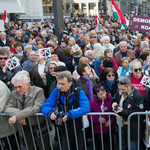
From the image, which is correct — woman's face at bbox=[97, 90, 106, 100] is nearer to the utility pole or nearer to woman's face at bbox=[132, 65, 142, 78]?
woman's face at bbox=[132, 65, 142, 78]

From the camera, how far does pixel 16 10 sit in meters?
19.1

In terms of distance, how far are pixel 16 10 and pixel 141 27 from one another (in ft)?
56.0

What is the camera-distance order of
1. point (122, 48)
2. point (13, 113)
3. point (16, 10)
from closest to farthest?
point (13, 113), point (122, 48), point (16, 10)

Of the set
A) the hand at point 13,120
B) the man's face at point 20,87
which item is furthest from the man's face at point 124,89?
the hand at point 13,120

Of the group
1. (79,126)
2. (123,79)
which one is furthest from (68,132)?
(123,79)

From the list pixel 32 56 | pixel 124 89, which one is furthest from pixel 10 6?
pixel 124 89

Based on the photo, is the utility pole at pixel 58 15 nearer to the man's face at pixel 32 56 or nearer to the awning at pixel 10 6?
the man's face at pixel 32 56

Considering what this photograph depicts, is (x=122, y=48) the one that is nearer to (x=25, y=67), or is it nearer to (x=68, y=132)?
(x=25, y=67)

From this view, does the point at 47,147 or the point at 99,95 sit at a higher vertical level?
the point at 99,95

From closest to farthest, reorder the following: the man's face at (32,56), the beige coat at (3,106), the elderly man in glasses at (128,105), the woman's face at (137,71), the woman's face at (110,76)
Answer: the elderly man in glasses at (128,105) → the beige coat at (3,106) → the woman's face at (137,71) → the woman's face at (110,76) → the man's face at (32,56)

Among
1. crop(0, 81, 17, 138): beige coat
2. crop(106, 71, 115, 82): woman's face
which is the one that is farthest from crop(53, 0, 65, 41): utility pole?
crop(0, 81, 17, 138): beige coat

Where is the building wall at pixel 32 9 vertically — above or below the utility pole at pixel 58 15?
above

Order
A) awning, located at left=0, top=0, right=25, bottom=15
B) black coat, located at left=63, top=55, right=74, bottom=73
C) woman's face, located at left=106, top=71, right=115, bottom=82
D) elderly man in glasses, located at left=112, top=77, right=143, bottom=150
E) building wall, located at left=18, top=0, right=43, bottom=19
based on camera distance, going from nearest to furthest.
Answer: elderly man in glasses, located at left=112, top=77, right=143, bottom=150 → woman's face, located at left=106, top=71, right=115, bottom=82 → black coat, located at left=63, top=55, right=74, bottom=73 → awning, located at left=0, top=0, right=25, bottom=15 → building wall, located at left=18, top=0, right=43, bottom=19

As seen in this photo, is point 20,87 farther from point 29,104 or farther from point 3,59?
point 3,59
